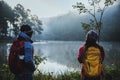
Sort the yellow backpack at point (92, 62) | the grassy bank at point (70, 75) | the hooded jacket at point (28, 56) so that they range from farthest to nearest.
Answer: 1. the grassy bank at point (70, 75)
2. the yellow backpack at point (92, 62)
3. the hooded jacket at point (28, 56)

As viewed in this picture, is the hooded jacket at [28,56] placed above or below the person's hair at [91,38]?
below

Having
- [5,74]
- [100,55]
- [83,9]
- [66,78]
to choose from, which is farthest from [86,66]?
[83,9]

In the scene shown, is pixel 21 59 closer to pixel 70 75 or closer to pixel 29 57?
pixel 29 57

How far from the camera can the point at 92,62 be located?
8.84m

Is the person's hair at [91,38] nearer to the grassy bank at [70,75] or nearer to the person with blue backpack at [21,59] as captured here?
the person with blue backpack at [21,59]

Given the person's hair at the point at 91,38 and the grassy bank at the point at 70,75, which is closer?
the person's hair at the point at 91,38

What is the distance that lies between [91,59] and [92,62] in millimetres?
79

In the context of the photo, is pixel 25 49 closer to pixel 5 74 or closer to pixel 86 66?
pixel 86 66

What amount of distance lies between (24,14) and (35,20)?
503 inches

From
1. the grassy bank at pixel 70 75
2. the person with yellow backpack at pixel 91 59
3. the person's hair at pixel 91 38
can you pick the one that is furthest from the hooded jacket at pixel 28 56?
the grassy bank at pixel 70 75

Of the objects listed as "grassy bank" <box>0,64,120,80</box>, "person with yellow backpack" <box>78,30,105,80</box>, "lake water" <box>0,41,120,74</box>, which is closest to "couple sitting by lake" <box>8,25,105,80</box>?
"person with yellow backpack" <box>78,30,105,80</box>

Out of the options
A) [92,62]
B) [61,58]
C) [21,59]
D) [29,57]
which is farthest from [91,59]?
[61,58]

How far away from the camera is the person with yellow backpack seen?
8836 mm

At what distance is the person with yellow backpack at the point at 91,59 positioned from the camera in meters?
8.84
